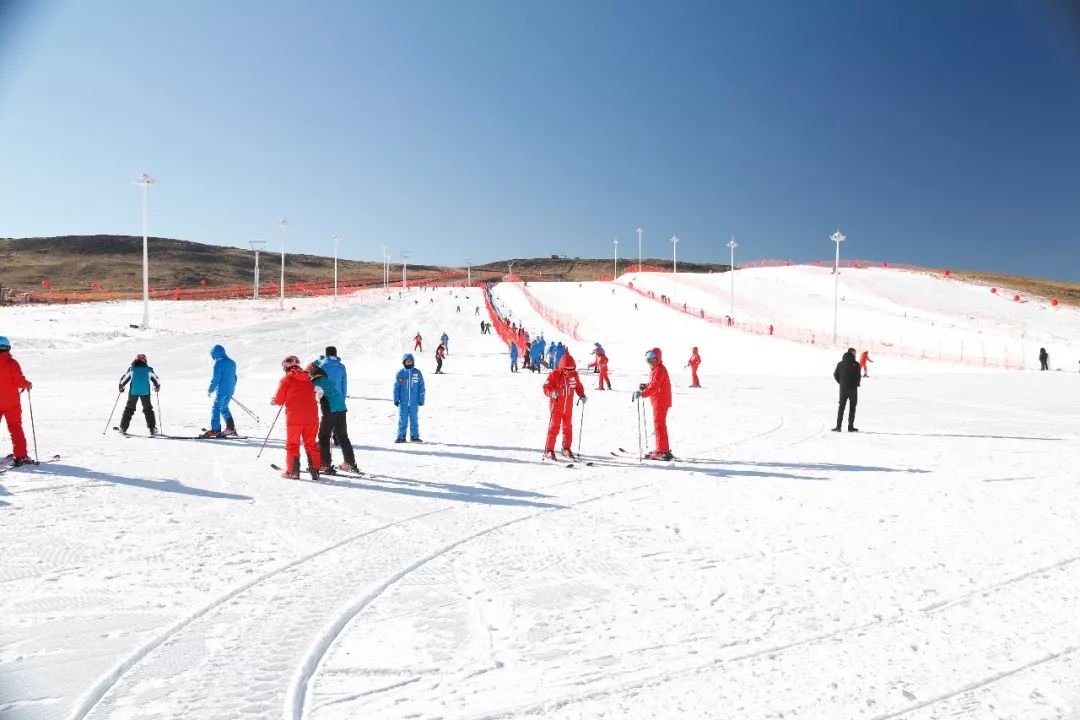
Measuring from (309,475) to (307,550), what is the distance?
3120 millimetres

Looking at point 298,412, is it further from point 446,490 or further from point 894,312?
point 894,312

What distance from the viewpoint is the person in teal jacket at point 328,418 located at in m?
8.51

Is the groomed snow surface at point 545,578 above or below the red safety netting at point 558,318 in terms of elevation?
below

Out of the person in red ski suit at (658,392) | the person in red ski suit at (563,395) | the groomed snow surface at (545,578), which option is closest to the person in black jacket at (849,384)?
the groomed snow surface at (545,578)

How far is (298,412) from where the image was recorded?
319 inches

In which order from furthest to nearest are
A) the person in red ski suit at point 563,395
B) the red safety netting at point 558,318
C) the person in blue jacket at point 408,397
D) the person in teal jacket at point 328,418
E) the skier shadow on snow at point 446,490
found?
the red safety netting at point 558,318, the person in blue jacket at point 408,397, the person in red ski suit at point 563,395, the person in teal jacket at point 328,418, the skier shadow on snow at point 446,490

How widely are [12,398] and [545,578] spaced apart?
7244mm

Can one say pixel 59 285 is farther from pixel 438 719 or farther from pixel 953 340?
pixel 438 719

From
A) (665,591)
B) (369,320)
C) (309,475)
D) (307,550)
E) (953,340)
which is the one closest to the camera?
(665,591)

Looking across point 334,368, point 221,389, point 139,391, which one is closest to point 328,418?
point 334,368

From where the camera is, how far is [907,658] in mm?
3859

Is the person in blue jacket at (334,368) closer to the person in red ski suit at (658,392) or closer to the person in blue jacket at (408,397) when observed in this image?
the person in blue jacket at (408,397)

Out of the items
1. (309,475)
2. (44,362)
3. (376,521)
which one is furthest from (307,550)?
(44,362)

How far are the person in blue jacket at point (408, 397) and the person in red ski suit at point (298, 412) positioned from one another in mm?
2750
